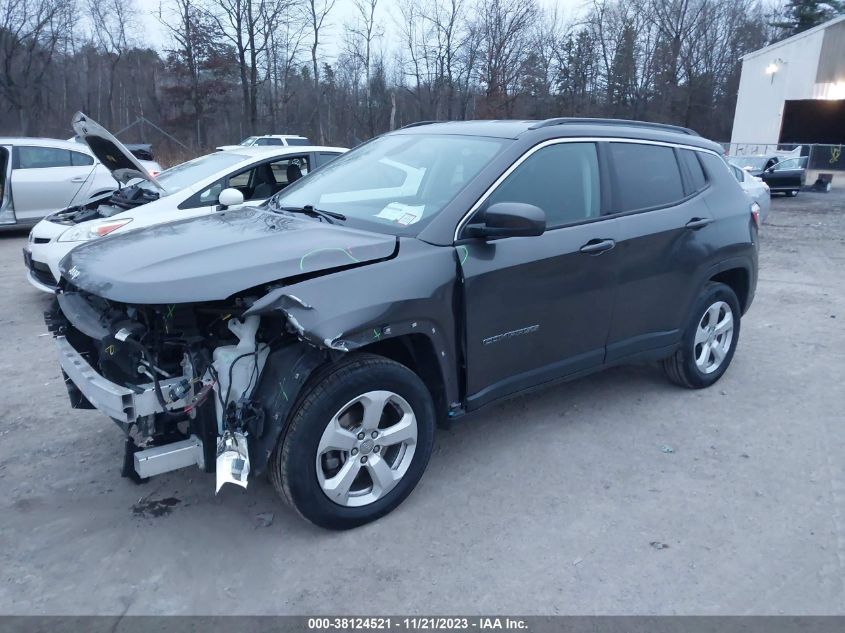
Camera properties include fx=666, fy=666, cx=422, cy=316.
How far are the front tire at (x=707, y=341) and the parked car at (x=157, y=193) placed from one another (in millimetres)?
Answer: 4361

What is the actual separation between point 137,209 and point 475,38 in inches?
1531

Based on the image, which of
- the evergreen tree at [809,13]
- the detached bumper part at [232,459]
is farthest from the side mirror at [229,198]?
the evergreen tree at [809,13]

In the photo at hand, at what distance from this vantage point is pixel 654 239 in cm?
425

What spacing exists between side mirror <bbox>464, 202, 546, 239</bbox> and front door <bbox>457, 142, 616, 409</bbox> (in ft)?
0.34

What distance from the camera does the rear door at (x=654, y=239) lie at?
4.16 metres

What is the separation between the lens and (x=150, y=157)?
1933 centimetres

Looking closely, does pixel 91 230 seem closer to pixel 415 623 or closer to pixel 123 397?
pixel 123 397

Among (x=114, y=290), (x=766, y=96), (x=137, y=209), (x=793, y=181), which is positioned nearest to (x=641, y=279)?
(x=114, y=290)

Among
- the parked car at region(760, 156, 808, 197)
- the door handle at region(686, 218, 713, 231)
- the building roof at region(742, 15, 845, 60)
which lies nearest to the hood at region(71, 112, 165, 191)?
the door handle at region(686, 218, 713, 231)

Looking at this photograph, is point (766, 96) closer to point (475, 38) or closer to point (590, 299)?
point (475, 38)

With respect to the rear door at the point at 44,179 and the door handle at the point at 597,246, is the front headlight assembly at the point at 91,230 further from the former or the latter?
the rear door at the point at 44,179

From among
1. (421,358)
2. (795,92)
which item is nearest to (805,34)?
(795,92)

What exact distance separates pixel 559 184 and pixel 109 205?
547 centimetres

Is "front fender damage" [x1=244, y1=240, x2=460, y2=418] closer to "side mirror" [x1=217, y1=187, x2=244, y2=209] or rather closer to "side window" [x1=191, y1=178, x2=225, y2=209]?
"side mirror" [x1=217, y1=187, x2=244, y2=209]
